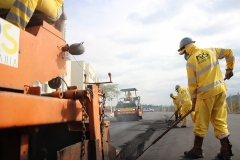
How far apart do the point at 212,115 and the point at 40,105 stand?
291 cm

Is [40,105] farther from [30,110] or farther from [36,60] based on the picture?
[36,60]

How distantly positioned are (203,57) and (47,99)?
285cm

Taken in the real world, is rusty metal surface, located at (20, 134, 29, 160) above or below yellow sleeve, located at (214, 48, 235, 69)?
below

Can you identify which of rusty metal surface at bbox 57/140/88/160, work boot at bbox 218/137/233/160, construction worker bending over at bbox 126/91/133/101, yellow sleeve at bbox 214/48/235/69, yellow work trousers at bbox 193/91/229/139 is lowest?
work boot at bbox 218/137/233/160

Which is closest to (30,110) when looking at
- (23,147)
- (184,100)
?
(23,147)

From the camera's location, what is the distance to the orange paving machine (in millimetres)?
1667

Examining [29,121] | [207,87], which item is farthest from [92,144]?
[207,87]

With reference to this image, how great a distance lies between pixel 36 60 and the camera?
83.4 inches

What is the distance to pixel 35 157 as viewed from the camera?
2486 mm

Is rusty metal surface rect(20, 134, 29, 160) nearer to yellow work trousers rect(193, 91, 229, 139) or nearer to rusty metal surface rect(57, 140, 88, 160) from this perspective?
rusty metal surface rect(57, 140, 88, 160)

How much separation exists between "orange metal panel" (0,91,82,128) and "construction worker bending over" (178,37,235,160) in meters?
2.31

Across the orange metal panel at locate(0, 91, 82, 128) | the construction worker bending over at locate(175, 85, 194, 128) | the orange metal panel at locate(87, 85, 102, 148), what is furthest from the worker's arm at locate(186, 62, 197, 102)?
the construction worker bending over at locate(175, 85, 194, 128)

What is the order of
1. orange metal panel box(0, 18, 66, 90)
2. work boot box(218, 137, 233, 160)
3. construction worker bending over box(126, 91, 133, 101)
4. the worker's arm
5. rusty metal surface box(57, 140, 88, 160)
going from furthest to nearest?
construction worker bending over box(126, 91, 133, 101)
the worker's arm
work boot box(218, 137, 233, 160)
rusty metal surface box(57, 140, 88, 160)
orange metal panel box(0, 18, 66, 90)

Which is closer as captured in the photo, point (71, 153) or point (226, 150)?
point (71, 153)
